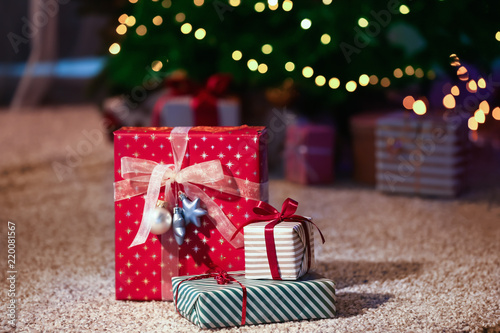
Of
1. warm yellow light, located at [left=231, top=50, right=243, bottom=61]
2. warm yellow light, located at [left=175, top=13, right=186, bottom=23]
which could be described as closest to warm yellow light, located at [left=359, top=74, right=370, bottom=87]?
warm yellow light, located at [left=231, top=50, right=243, bottom=61]

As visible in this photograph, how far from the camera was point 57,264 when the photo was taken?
155cm

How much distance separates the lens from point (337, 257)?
156 centimetres

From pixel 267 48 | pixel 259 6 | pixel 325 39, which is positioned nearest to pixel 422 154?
pixel 325 39

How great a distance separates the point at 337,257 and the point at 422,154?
680 millimetres

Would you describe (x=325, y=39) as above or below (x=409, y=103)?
above

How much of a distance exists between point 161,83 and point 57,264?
51.8 inches

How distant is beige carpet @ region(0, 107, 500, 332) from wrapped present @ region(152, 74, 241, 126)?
33 cm

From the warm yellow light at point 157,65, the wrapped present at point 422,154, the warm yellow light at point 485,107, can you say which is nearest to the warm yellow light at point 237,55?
the warm yellow light at point 157,65

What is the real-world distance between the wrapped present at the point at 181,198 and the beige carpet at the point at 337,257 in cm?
9

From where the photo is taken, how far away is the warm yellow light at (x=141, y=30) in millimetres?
2258

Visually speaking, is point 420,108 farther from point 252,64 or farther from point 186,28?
point 186,28

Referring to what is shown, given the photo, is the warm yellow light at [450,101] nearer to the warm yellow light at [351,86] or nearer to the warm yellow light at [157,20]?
the warm yellow light at [351,86]

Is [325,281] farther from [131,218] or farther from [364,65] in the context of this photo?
[364,65]

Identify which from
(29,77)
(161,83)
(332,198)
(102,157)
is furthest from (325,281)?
(29,77)
